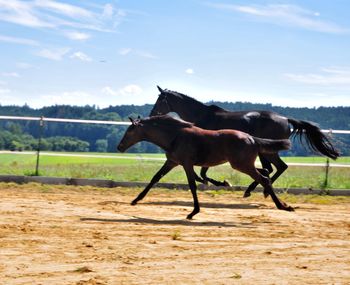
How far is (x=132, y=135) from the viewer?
12.3 meters

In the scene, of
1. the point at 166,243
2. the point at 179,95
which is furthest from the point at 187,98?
the point at 166,243

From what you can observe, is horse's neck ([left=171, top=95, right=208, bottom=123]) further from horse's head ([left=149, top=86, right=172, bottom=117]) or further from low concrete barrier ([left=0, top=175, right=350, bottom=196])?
low concrete barrier ([left=0, top=175, right=350, bottom=196])

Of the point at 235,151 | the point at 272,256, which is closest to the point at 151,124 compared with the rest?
the point at 235,151

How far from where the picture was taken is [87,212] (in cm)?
1110

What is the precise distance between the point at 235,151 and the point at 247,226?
1.45 metres

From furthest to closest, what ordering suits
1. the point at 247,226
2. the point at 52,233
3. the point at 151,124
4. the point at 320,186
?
the point at 320,186 → the point at 151,124 → the point at 247,226 → the point at 52,233

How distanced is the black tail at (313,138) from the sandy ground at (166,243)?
1193 mm

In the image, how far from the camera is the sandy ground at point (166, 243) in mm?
6383

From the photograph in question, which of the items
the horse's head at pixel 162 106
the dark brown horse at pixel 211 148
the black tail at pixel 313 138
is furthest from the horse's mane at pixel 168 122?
the black tail at pixel 313 138

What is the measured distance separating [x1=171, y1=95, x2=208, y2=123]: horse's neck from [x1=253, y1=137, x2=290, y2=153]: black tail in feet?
9.76

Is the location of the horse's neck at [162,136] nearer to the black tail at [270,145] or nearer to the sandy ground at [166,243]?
the sandy ground at [166,243]

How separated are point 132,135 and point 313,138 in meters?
3.98

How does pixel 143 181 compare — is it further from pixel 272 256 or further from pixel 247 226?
pixel 272 256

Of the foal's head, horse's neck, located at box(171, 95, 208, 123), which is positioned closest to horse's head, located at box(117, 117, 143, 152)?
the foal's head
